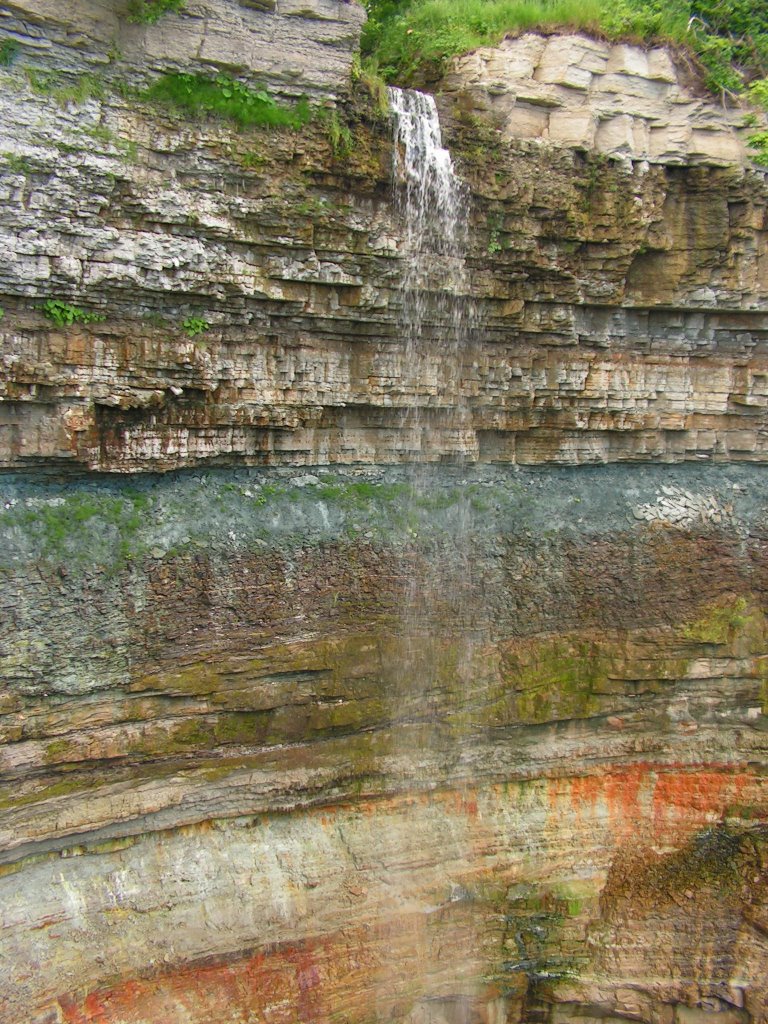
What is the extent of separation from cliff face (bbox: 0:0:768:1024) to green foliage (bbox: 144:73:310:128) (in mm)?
152

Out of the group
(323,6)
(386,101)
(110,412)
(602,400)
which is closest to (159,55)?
(323,6)

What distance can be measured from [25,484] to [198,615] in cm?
205

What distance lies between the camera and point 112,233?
23.4 ft

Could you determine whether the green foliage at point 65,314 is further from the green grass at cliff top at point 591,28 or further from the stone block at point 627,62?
the stone block at point 627,62

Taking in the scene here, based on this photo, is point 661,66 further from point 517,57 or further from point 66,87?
point 66,87

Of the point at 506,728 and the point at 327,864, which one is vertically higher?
the point at 506,728

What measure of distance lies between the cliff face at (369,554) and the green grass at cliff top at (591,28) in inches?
17.1

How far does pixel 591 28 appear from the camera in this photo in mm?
9000

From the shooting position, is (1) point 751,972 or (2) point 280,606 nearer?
(2) point 280,606

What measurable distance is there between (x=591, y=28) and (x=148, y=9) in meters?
4.90

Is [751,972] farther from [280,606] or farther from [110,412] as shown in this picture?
[110,412]

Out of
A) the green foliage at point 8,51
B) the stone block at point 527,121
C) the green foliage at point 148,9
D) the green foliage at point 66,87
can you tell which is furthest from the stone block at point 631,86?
the green foliage at point 8,51

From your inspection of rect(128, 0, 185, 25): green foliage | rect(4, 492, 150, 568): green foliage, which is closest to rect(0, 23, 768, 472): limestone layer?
rect(4, 492, 150, 568): green foliage

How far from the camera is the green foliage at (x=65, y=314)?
7176 millimetres
